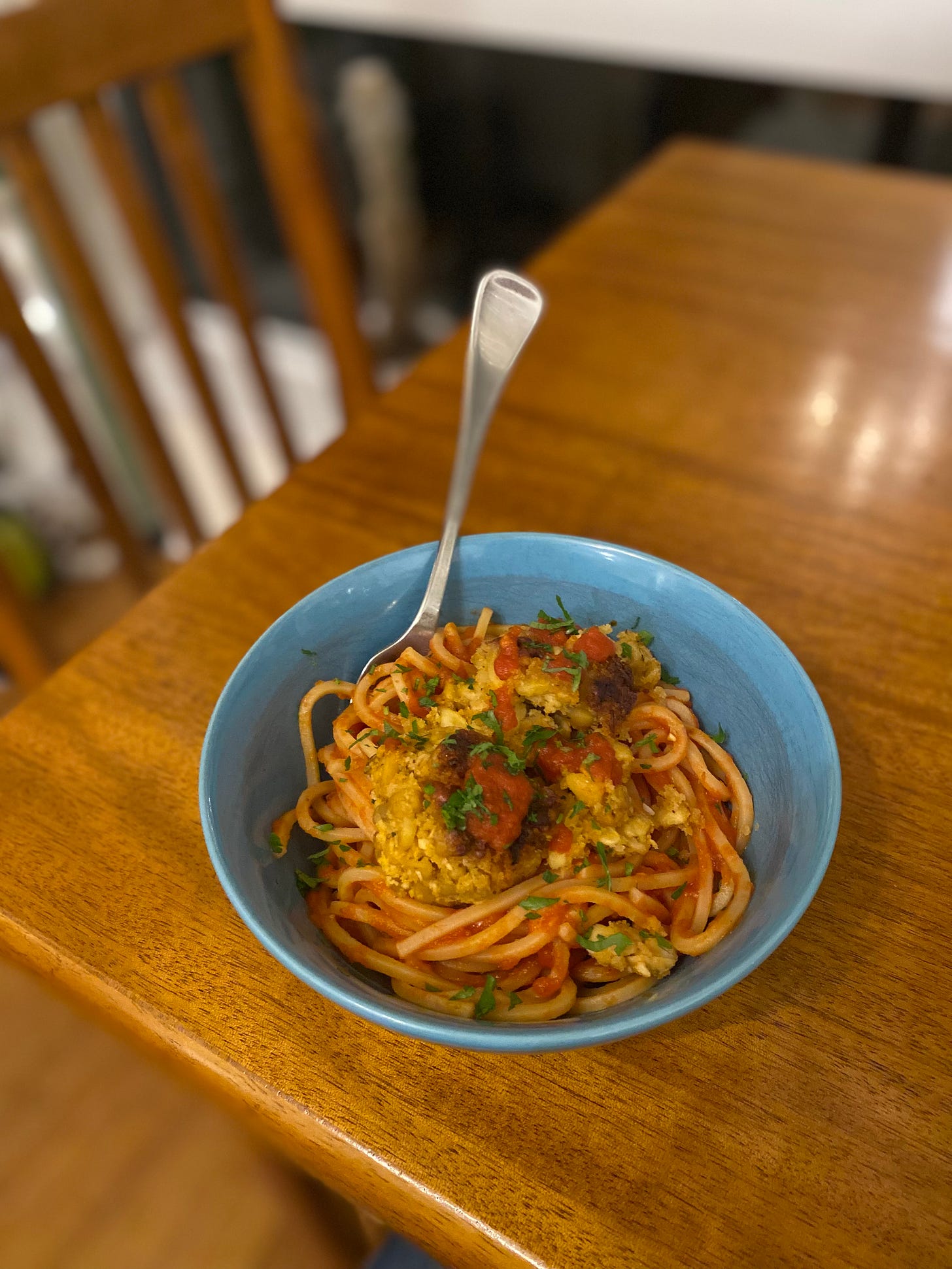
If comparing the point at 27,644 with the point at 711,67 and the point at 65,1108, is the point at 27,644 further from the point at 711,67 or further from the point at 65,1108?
the point at 711,67

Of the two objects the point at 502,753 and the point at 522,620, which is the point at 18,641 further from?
the point at 502,753

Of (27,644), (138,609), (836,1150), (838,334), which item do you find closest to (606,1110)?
(836,1150)

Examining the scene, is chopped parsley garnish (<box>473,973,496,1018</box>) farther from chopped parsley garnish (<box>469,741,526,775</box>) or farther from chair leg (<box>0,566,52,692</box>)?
chair leg (<box>0,566,52,692</box>)

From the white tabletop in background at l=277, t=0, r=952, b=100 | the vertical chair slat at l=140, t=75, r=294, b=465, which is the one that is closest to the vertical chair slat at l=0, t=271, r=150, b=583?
the vertical chair slat at l=140, t=75, r=294, b=465

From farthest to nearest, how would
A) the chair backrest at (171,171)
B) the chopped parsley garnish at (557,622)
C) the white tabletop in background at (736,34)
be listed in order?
the white tabletop in background at (736,34)
the chair backrest at (171,171)
the chopped parsley garnish at (557,622)

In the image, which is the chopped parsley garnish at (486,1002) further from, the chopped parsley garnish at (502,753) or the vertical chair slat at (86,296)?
the vertical chair slat at (86,296)

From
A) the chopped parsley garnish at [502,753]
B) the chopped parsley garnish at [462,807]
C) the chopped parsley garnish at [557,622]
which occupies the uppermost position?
the chopped parsley garnish at [462,807]

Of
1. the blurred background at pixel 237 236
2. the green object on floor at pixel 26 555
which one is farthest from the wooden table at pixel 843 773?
the green object on floor at pixel 26 555

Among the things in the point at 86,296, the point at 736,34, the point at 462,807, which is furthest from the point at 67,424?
the point at 736,34

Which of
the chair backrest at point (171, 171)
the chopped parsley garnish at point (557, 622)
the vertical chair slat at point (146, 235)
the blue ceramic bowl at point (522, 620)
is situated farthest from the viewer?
the vertical chair slat at point (146, 235)
